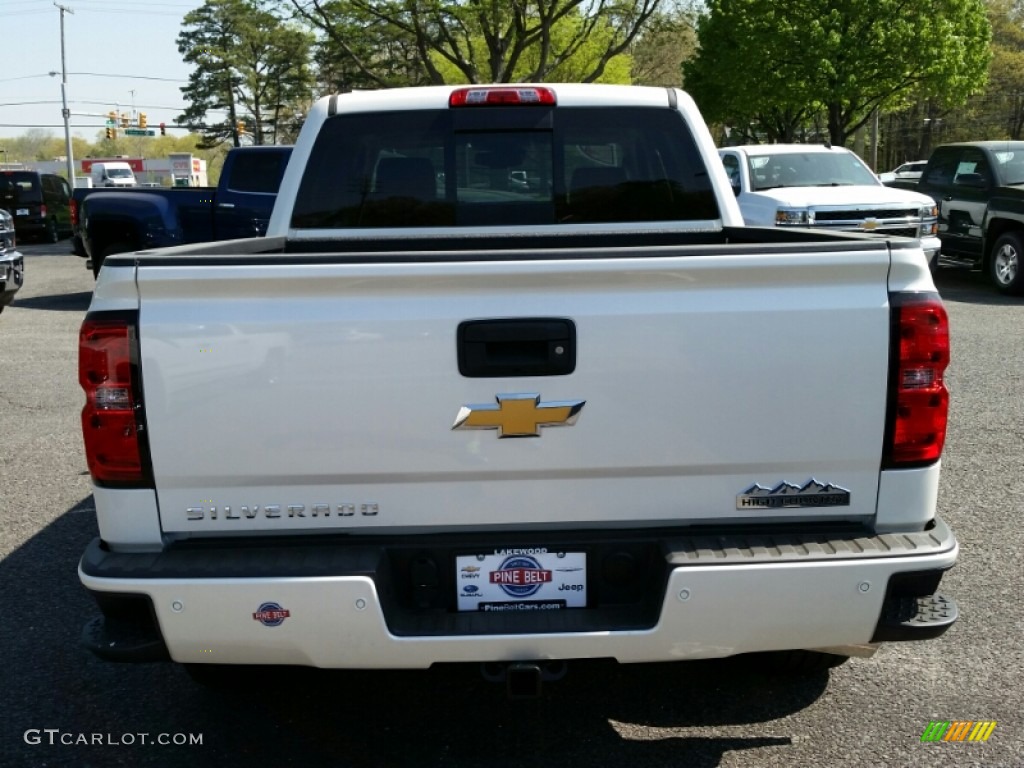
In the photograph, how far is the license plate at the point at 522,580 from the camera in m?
2.85

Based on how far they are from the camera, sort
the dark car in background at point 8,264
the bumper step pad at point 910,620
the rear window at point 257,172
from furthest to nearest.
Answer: the rear window at point 257,172
the dark car in background at point 8,264
the bumper step pad at point 910,620

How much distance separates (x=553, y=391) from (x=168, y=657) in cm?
127

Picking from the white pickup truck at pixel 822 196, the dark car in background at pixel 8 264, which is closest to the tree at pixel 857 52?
the white pickup truck at pixel 822 196

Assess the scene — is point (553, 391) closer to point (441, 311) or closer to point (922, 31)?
point (441, 311)

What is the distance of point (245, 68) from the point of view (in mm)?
76875

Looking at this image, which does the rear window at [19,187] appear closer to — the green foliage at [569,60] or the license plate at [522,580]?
the green foliage at [569,60]

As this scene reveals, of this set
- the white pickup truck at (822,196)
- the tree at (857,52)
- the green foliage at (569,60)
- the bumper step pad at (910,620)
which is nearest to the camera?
the bumper step pad at (910,620)

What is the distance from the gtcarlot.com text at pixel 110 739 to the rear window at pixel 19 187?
25.1 meters

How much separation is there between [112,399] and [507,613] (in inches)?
47.1

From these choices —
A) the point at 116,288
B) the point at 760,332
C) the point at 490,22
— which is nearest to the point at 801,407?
the point at 760,332

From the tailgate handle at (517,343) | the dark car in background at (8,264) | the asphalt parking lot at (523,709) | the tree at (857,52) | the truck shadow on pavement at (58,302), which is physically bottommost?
the truck shadow on pavement at (58,302)

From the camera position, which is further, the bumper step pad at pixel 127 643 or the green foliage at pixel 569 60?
the green foliage at pixel 569 60

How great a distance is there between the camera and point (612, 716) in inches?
140

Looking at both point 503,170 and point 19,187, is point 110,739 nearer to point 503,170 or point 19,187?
point 503,170
